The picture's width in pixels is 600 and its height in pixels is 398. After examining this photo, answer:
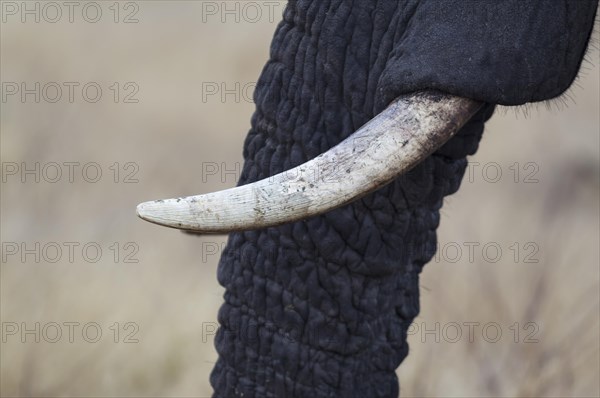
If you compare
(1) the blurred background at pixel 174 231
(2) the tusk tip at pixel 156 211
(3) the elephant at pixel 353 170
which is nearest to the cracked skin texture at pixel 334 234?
(3) the elephant at pixel 353 170

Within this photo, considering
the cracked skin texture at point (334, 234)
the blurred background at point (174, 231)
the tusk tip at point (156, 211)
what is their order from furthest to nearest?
the blurred background at point (174, 231), the cracked skin texture at point (334, 234), the tusk tip at point (156, 211)

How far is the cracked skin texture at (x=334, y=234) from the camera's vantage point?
1.95m

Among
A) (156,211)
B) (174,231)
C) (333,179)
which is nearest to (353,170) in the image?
(333,179)

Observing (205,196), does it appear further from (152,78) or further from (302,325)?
(152,78)

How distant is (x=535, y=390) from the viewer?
3.31 metres

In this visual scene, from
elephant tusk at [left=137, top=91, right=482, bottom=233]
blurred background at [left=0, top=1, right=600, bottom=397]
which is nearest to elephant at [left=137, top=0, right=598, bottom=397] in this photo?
elephant tusk at [left=137, top=91, right=482, bottom=233]

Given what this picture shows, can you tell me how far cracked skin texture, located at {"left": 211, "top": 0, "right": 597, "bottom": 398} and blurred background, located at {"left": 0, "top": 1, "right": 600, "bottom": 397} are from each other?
2.63 feet

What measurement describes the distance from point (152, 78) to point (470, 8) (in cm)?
421

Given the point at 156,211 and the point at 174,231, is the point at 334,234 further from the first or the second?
the point at 174,231

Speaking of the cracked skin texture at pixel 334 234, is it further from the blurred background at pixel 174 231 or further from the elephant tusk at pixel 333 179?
the blurred background at pixel 174 231

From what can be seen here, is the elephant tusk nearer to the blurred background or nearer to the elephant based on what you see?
the elephant

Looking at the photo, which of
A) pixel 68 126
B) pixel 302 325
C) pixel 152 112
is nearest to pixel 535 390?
pixel 302 325

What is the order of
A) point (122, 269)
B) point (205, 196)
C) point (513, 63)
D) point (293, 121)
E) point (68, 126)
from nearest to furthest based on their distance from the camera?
point (205, 196) < point (513, 63) < point (293, 121) < point (122, 269) < point (68, 126)

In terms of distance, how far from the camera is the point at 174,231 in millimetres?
4688
